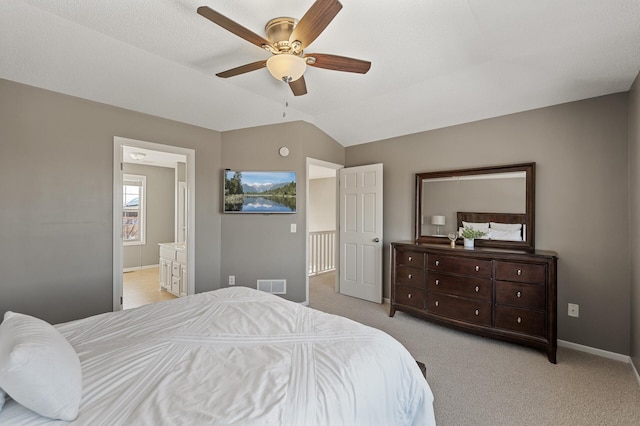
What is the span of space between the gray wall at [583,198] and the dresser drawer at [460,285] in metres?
0.73

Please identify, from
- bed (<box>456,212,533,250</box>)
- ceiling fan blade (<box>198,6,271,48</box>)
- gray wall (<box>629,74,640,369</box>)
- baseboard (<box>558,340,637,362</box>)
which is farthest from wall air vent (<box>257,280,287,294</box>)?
gray wall (<box>629,74,640,369</box>)

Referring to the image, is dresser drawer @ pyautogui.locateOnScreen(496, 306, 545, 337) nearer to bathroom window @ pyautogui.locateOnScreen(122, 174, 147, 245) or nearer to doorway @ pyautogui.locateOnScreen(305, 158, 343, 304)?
doorway @ pyautogui.locateOnScreen(305, 158, 343, 304)

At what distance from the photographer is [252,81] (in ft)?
9.55

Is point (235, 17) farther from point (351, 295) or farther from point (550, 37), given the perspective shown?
point (351, 295)

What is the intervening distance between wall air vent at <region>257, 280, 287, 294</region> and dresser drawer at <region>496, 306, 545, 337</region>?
2.54 metres

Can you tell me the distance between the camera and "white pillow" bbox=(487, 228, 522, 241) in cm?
314

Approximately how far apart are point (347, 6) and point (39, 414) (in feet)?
7.99

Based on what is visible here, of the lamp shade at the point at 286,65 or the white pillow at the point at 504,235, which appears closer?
the lamp shade at the point at 286,65

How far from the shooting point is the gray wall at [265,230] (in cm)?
394

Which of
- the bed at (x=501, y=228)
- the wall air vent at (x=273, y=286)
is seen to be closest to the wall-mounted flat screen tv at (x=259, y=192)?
the wall air vent at (x=273, y=286)

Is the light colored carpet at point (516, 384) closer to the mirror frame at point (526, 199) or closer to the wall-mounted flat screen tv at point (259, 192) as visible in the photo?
the mirror frame at point (526, 199)

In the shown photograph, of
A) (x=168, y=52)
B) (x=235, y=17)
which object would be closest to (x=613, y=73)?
(x=235, y=17)

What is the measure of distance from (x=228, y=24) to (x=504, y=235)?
3360mm

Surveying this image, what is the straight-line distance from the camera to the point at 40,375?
2.95ft
